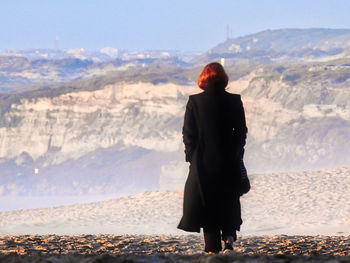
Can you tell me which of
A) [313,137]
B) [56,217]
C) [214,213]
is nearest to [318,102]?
[313,137]

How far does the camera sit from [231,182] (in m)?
7.04

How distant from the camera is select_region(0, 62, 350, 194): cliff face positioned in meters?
89.9

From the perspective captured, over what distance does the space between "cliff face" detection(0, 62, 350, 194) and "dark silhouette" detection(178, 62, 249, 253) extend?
80285mm

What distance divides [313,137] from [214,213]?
84710 mm

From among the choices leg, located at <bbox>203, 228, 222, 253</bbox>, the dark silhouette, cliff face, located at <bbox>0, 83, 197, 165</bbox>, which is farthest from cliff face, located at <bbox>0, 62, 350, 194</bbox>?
the dark silhouette

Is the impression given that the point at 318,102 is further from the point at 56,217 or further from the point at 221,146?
the point at 221,146

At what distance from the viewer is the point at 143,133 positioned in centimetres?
9806

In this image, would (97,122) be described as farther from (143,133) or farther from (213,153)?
(213,153)

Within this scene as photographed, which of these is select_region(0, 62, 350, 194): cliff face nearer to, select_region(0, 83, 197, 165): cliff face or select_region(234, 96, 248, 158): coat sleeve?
select_region(0, 83, 197, 165): cliff face

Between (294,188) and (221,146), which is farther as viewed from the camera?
(294,188)

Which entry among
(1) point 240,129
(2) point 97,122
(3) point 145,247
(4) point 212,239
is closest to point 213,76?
(1) point 240,129

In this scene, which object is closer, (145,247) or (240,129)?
(240,129)

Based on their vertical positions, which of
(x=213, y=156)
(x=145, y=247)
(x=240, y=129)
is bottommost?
(x=145, y=247)

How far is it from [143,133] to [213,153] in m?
91.2
